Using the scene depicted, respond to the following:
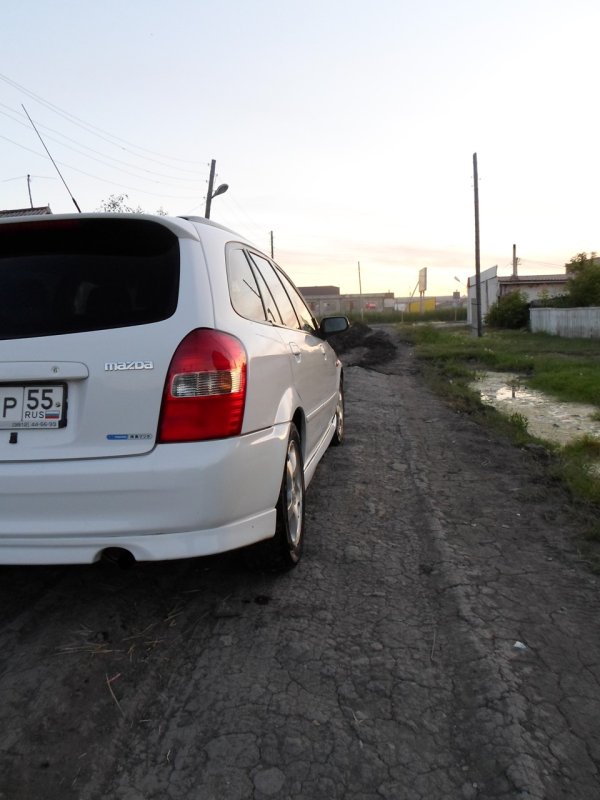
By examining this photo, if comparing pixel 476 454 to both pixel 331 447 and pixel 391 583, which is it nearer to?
pixel 331 447

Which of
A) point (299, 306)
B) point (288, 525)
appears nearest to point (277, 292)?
point (299, 306)

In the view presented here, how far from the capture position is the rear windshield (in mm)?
2686

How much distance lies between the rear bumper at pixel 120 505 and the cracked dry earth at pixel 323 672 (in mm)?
451

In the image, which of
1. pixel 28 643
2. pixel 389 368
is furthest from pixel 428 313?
pixel 28 643

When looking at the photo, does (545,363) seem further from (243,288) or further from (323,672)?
(323,672)

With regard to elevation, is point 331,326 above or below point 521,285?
below

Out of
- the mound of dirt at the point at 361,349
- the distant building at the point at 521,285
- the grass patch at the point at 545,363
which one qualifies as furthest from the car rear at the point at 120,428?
the distant building at the point at 521,285

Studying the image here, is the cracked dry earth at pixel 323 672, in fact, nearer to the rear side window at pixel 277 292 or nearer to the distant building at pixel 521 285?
the rear side window at pixel 277 292

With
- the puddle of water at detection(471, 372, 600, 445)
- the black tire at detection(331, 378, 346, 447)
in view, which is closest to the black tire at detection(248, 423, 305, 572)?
the black tire at detection(331, 378, 346, 447)

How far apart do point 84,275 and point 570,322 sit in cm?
2437

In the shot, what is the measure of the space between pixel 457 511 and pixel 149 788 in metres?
3.00

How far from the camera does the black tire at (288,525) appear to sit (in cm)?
322

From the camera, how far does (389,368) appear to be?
15602mm

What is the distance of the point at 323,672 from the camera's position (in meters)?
2.50
